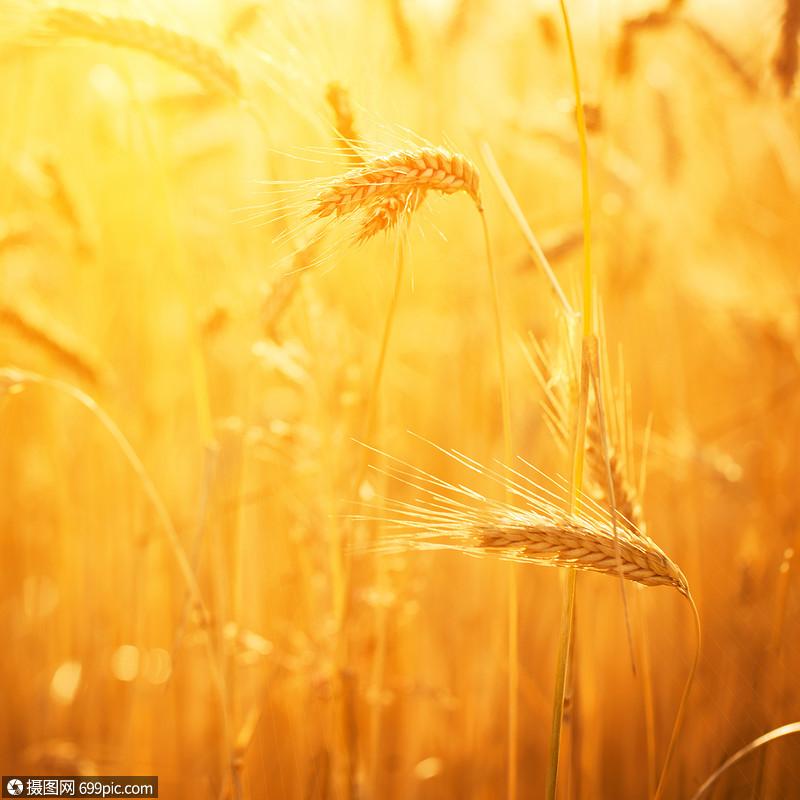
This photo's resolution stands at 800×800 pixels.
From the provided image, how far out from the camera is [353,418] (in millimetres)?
1306

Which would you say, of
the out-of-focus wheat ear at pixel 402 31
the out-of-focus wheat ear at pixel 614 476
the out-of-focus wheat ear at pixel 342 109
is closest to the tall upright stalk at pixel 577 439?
the out-of-focus wheat ear at pixel 614 476

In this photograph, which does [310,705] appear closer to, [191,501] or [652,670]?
[191,501]

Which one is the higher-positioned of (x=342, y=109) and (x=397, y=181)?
(x=342, y=109)

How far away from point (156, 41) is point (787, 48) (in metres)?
1.07

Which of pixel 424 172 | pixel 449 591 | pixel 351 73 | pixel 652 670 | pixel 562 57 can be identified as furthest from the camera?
pixel 449 591

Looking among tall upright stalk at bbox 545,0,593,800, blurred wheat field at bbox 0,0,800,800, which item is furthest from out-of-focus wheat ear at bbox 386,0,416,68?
tall upright stalk at bbox 545,0,593,800

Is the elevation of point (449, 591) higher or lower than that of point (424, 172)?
lower

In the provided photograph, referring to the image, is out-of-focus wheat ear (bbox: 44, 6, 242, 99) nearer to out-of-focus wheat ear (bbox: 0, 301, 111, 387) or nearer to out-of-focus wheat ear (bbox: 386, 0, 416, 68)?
out-of-focus wheat ear (bbox: 0, 301, 111, 387)

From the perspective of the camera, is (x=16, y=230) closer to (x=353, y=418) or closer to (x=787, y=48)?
(x=353, y=418)

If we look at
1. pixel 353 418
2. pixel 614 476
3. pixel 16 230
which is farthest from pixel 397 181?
pixel 16 230

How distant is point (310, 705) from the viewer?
1504 mm

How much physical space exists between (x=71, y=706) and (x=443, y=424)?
124cm

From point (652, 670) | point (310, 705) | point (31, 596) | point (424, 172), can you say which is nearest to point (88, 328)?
point (31, 596)

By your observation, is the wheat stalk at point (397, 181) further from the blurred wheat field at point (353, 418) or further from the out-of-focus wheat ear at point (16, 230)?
the out-of-focus wheat ear at point (16, 230)
